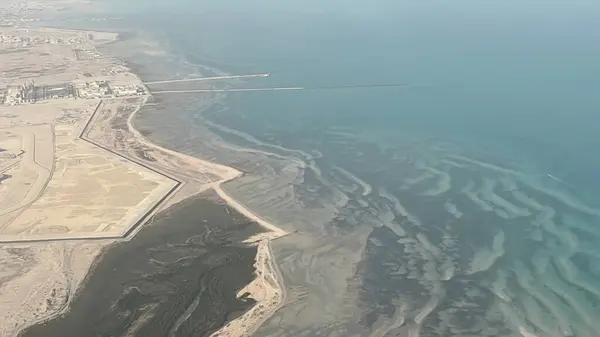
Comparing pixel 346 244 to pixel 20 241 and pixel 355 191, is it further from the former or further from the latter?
pixel 20 241

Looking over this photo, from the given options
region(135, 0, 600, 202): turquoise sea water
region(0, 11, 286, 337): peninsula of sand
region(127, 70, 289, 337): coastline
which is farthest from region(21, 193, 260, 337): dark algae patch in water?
region(135, 0, 600, 202): turquoise sea water

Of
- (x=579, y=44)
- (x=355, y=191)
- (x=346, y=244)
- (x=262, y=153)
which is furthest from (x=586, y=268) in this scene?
(x=579, y=44)

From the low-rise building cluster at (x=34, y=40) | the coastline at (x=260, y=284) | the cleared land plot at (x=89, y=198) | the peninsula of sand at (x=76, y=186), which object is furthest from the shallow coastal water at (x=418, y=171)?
the low-rise building cluster at (x=34, y=40)

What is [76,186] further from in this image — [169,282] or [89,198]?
[169,282]

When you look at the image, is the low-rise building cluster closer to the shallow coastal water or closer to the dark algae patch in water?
the shallow coastal water

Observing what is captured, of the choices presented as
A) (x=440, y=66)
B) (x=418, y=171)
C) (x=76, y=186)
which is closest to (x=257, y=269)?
(x=76, y=186)

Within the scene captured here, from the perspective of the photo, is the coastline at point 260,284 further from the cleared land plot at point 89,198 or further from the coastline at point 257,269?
the cleared land plot at point 89,198

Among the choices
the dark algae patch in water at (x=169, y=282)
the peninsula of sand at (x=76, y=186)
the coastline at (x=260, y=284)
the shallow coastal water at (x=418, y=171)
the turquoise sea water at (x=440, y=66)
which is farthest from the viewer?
the turquoise sea water at (x=440, y=66)
